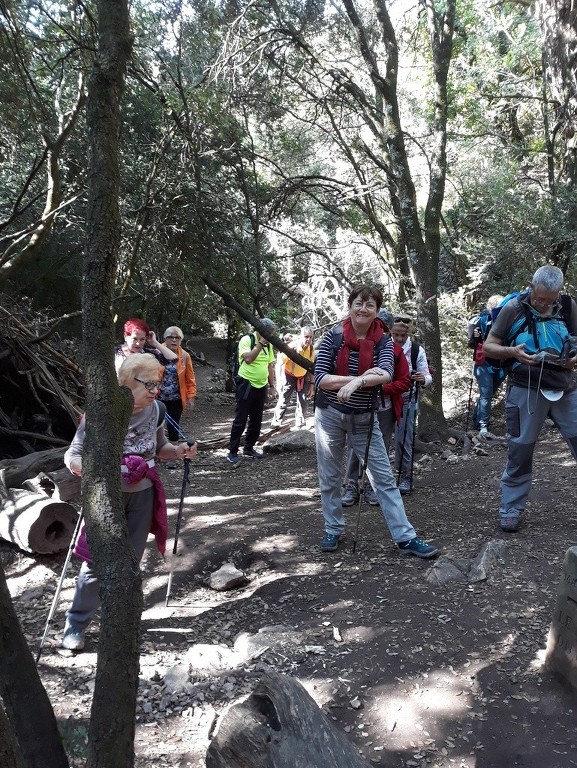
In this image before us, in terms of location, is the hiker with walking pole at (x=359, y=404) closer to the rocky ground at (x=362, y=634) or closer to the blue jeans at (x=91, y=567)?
the rocky ground at (x=362, y=634)

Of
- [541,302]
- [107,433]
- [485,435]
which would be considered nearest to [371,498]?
[541,302]

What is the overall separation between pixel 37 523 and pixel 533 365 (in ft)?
13.4

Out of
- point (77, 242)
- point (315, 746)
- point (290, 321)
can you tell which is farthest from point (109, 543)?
point (290, 321)

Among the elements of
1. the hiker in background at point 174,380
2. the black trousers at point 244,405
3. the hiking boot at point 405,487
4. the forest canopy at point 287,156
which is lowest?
the hiking boot at point 405,487

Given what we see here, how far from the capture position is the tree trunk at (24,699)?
210 cm

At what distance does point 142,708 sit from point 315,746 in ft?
4.31

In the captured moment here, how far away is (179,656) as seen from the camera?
3840mm

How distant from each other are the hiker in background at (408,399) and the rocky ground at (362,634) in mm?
637

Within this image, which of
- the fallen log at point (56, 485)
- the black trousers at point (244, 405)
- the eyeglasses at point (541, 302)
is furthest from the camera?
the black trousers at point (244, 405)

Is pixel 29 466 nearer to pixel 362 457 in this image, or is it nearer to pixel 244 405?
pixel 362 457

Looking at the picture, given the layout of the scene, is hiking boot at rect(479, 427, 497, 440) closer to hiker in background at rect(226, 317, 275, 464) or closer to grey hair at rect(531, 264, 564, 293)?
hiker in background at rect(226, 317, 275, 464)

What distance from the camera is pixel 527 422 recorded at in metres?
5.09

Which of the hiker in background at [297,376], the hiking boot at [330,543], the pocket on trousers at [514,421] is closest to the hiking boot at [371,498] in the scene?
the hiking boot at [330,543]

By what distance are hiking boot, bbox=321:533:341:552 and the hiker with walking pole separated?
43cm
